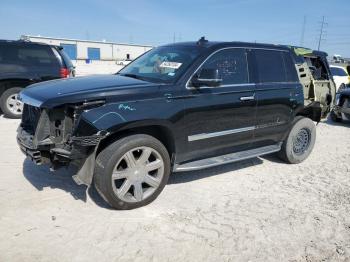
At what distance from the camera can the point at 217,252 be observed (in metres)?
3.39

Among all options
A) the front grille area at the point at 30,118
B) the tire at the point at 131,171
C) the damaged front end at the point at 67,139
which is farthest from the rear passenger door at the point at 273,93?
the front grille area at the point at 30,118

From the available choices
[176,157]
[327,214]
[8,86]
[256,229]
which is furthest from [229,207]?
[8,86]

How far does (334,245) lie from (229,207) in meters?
1.25

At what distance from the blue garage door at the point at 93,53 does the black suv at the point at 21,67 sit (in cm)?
6625

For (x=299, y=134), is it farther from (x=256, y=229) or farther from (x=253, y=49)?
(x=256, y=229)

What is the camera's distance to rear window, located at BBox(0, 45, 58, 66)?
856cm

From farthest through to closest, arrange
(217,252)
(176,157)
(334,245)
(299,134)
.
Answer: (299,134) < (176,157) < (334,245) < (217,252)

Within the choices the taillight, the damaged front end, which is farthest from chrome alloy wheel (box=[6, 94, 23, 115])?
the damaged front end

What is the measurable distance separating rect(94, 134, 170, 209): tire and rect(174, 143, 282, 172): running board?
1.02ft

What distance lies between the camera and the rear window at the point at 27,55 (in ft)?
28.1

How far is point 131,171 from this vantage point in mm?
4035

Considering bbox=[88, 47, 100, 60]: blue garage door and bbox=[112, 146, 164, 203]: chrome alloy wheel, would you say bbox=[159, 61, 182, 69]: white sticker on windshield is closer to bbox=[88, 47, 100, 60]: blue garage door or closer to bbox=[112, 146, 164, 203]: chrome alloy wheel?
bbox=[112, 146, 164, 203]: chrome alloy wheel

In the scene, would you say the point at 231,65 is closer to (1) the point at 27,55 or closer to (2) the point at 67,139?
(2) the point at 67,139

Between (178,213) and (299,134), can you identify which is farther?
(299,134)
